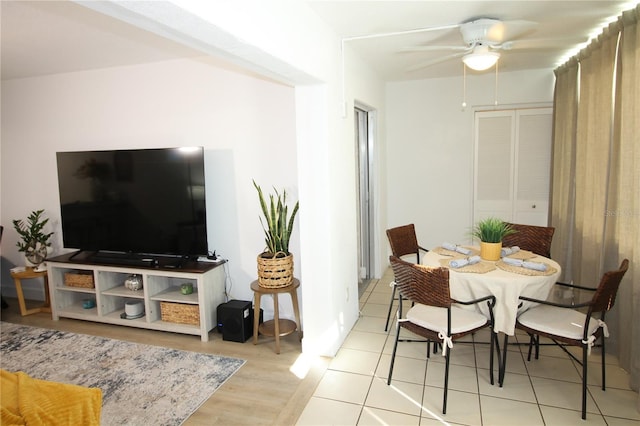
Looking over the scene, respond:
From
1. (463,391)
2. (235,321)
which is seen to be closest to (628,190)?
(463,391)

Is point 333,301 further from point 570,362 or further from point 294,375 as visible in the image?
point 570,362

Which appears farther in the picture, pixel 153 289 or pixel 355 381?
pixel 153 289

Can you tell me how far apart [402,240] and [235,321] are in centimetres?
165

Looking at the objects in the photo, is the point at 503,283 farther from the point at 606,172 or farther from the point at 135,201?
the point at 135,201

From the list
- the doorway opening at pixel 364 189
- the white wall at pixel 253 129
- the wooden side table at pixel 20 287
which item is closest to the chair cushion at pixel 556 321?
the white wall at pixel 253 129

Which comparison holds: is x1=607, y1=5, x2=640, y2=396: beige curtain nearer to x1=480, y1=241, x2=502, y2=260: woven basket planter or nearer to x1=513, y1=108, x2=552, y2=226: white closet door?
x1=480, y1=241, x2=502, y2=260: woven basket planter

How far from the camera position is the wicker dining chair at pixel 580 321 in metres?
2.27

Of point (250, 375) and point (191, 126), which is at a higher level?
point (191, 126)

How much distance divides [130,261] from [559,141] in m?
4.37

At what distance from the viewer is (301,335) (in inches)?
137

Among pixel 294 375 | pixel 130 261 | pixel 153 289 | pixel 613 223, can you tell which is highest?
pixel 613 223

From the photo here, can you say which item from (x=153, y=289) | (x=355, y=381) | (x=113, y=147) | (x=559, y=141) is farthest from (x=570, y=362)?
(x=113, y=147)

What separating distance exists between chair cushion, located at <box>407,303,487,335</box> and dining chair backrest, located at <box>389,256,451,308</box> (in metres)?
0.17

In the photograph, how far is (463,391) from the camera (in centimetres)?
258
